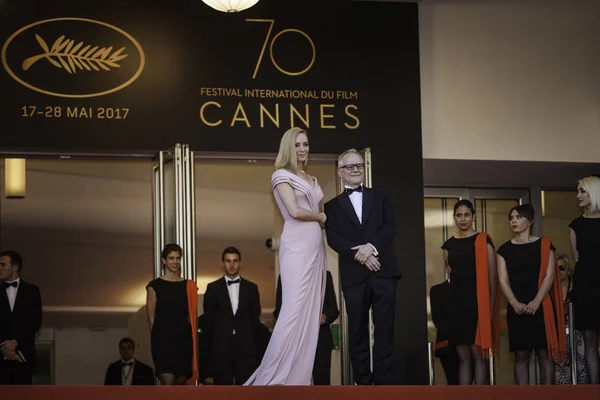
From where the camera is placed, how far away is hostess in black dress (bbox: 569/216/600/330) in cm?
830

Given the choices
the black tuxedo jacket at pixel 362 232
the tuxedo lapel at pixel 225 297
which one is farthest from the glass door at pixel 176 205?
the black tuxedo jacket at pixel 362 232

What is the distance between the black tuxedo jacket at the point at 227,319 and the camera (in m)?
9.47

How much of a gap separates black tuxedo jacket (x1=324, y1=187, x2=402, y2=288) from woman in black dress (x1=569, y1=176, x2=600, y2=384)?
1.71 m

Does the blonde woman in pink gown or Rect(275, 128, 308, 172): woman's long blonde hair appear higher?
Rect(275, 128, 308, 172): woman's long blonde hair

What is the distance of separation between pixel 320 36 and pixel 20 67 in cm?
266

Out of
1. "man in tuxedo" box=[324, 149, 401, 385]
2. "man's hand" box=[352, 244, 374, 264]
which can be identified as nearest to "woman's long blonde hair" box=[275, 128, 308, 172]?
"man in tuxedo" box=[324, 149, 401, 385]

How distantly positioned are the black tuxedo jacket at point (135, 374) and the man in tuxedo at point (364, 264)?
201 inches

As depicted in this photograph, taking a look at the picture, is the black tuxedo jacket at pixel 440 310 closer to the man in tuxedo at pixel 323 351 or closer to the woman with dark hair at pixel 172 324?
the man in tuxedo at pixel 323 351

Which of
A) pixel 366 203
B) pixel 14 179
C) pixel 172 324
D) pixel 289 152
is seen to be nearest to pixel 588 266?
pixel 366 203

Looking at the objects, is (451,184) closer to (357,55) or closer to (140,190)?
(357,55)

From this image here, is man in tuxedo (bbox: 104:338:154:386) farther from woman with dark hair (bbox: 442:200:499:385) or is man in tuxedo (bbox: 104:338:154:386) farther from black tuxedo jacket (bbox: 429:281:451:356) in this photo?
woman with dark hair (bbox: 442:200:499:385)

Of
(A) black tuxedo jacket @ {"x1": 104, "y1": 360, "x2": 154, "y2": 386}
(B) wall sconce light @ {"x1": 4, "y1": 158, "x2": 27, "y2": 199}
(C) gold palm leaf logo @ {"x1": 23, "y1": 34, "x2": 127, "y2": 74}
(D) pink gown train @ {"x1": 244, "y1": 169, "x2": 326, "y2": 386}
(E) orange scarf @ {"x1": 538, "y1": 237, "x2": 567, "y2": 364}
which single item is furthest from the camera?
(B) wall sconce light @ {"x1": 4, "y1": 158, "x2": 27, "y2": 199}

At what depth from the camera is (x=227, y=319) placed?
9547mm

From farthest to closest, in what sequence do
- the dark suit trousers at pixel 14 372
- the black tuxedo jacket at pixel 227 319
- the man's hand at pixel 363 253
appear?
the black tuxedo jacket at pixel 227 319
the dark suit trousers at pixel 14 372
the man's hand at pixel 363 253
